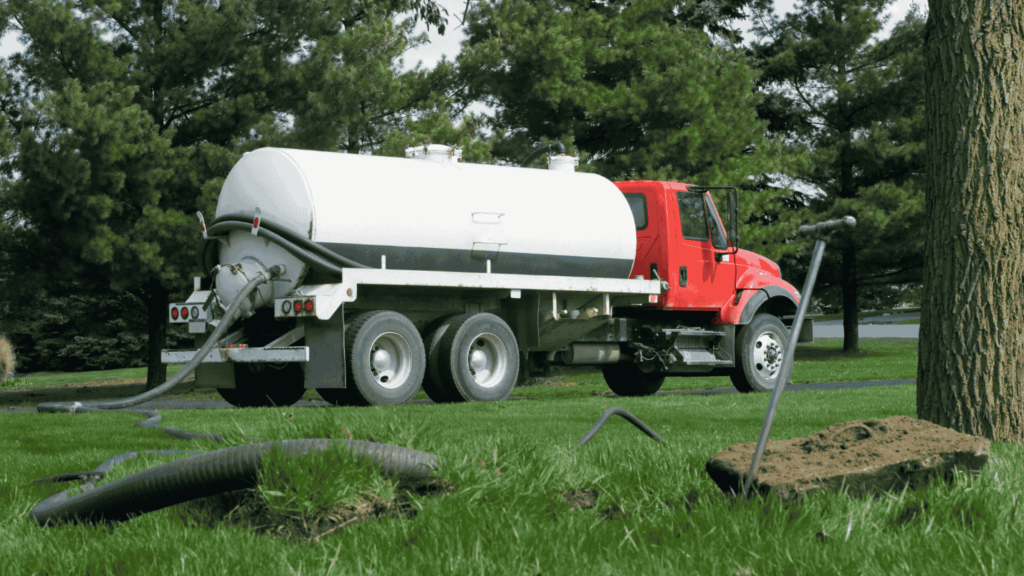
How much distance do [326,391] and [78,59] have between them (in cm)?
745

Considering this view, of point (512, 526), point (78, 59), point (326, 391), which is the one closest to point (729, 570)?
point (512, 526)

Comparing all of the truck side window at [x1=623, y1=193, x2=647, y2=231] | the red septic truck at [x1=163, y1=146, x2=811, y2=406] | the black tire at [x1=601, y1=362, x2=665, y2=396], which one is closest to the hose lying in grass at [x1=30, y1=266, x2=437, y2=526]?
the red septic truck at [x1=163, y1=146, x2=811, y2=406]

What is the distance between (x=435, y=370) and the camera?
40.7ft

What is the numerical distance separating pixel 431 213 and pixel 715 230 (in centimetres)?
472

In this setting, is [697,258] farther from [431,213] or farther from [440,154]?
[431,213]

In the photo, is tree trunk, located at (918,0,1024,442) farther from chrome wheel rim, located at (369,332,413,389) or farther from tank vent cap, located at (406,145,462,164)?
tank vent cap, located at (406,145,462,164)

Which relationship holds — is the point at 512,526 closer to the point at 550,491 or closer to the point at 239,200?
the point at 550,491

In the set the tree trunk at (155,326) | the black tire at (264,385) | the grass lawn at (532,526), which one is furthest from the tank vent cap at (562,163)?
the grass lawn at (532,526)

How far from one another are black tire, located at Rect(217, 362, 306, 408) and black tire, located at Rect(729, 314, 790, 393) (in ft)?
21.4

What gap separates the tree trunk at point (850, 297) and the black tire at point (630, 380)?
1426 centimetres

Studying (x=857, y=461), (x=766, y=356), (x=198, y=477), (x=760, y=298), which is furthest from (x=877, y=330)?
(x=198, y=477)

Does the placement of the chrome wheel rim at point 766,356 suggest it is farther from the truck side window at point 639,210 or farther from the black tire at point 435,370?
the black tire at point 435,370

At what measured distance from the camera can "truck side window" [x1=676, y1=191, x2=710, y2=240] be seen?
14.5m

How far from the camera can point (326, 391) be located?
1249cm
